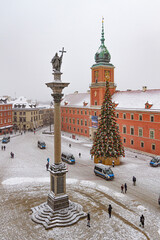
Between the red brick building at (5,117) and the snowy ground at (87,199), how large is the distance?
30.4 m

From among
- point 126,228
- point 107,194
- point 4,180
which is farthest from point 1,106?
point 126,228

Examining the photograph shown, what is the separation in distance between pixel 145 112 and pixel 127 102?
6766mm

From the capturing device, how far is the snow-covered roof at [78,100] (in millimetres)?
58375

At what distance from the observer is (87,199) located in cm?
1916

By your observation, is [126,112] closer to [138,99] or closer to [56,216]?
[138,99]

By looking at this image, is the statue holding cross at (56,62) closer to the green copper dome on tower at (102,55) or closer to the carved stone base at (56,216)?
the carved stone base at (56,216)

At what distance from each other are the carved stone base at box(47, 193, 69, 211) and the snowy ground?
1790 mm

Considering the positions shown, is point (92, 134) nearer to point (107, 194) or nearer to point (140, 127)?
point (140, 127)

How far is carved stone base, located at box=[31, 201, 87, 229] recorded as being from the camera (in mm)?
15070

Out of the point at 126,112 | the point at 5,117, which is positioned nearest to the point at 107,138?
the point at 126,112

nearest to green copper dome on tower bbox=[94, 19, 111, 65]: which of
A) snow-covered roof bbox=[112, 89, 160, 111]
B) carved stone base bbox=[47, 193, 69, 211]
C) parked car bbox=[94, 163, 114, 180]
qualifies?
snow-covered roof bbox=[112, 89, 160, 111]

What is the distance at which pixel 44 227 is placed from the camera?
48.4 feet

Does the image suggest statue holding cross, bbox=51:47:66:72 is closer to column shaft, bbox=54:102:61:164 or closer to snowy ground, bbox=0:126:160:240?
column shaft, bbox=54:102:61:164

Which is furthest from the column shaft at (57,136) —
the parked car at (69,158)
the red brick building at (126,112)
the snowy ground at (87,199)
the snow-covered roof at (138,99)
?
the snow-covered roof at (138,99)
